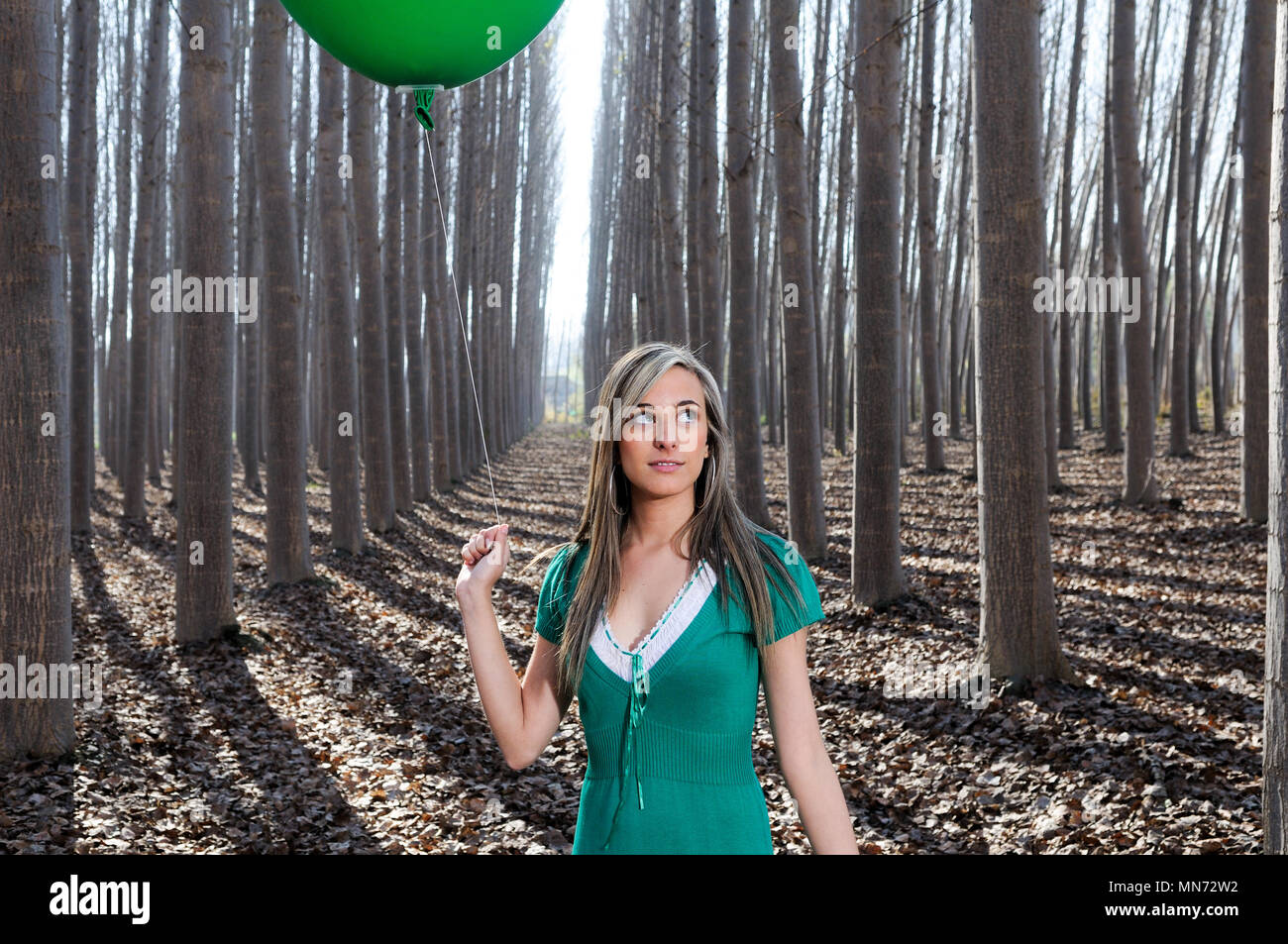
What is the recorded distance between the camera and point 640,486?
1954 mm

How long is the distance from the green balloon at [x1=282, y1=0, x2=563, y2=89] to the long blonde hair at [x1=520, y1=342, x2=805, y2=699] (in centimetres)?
99

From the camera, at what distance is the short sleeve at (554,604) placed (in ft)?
6.66

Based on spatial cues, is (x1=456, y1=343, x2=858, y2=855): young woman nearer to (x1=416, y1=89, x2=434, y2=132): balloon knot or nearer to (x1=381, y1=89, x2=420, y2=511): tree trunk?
(x1=416, y1=89, x2=434, y2=132): balloon knot

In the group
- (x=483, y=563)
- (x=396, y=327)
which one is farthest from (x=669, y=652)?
(x=396, y=327)

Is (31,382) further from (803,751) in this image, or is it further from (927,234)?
(927,234)

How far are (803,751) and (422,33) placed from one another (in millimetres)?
1801

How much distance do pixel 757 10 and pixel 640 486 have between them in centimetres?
2143

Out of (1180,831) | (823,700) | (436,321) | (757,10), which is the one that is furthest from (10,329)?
(757,10)

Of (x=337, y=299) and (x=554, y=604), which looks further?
(x=337, y=299)

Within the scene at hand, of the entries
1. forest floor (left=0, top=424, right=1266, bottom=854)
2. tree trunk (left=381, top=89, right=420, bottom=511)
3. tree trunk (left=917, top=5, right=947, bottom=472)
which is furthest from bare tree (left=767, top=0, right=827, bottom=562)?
tree trunk (left=381, top=89, right=420, bottom=511)

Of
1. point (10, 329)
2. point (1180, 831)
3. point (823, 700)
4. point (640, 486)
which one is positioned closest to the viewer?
point (640, 486)

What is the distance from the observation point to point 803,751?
1.87 m

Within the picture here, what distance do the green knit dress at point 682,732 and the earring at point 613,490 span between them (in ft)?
0.72
